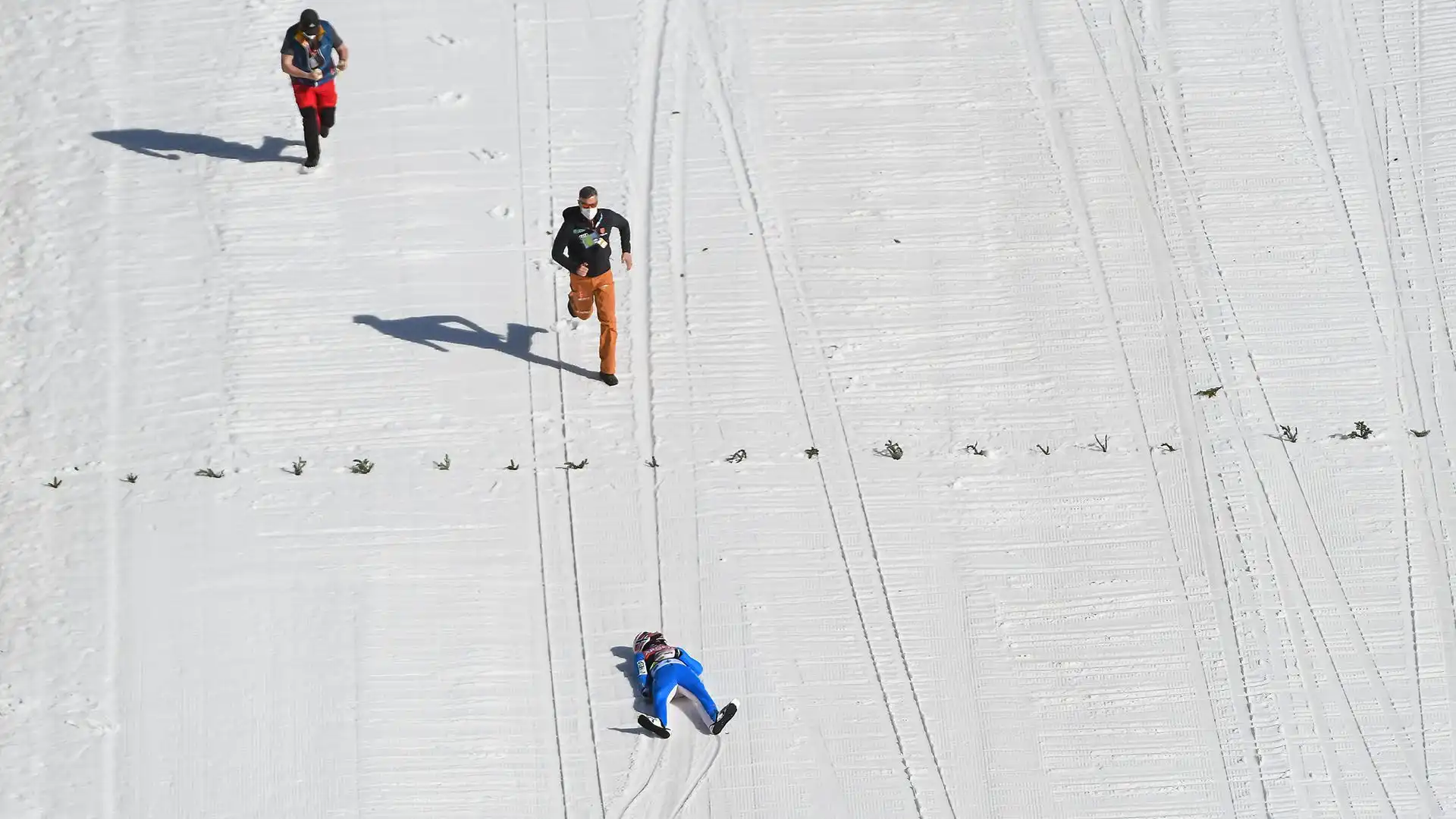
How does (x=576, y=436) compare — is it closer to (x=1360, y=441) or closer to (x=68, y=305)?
(x=68, y=305)

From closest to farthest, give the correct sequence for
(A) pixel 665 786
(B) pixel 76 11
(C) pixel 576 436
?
(A) pixel 665 786 → (C) pixel 576 436 → (B) pixel 76 11

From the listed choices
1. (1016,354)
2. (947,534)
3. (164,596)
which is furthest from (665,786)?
(1016,354)

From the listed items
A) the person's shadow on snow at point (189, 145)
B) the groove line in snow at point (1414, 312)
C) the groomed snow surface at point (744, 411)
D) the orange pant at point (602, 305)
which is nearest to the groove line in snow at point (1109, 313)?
the groomed snow surface at point (744, 411)

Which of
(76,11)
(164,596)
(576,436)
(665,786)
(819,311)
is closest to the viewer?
(665,786)

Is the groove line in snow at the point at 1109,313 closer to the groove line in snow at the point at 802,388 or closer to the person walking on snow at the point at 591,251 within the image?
the groove line in snow at the point at 802,388

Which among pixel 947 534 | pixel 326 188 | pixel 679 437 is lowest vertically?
pixel 947 534

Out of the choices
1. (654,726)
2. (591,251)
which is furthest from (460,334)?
(654,726)

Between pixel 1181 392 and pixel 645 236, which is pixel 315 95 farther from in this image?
pixel 1181 392
